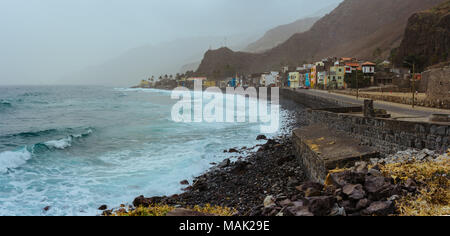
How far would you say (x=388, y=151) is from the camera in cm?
1027

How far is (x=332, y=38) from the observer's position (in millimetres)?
156500

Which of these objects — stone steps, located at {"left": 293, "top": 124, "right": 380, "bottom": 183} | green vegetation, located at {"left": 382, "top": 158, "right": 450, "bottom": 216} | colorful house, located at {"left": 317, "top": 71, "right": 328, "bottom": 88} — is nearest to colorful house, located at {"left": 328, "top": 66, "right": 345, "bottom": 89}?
colorful house, located at {"left": 317, "top": 71, "right": 328, "bottom": 88}

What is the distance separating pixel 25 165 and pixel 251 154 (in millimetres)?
12423

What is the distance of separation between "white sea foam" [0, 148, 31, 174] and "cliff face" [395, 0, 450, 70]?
62.5 meters

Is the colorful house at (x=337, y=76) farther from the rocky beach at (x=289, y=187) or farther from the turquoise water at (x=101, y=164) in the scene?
the rocky beach at (x=289, y=187)

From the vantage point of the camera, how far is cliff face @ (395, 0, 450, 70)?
2096 inches

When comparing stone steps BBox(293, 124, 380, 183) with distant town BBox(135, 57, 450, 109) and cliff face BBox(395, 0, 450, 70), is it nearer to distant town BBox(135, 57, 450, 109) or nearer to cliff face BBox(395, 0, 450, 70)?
distant town BBox(135, 57, 450, 109)

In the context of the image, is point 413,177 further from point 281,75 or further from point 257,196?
point 281,75

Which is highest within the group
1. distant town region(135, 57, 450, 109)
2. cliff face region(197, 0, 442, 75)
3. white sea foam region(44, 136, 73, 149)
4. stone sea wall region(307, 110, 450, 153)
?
cliff face region(197, 0, 442, 75)

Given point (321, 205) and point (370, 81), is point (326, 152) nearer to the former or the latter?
point (321, 205)

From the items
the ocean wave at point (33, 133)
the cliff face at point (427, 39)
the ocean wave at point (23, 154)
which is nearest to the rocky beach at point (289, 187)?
the ocean wave at point (23, 154)

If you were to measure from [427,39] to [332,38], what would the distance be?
106447 millimetres

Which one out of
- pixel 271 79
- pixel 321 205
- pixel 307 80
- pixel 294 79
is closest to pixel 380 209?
pixel 321 205

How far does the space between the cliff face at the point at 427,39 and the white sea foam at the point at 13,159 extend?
62.5 m
